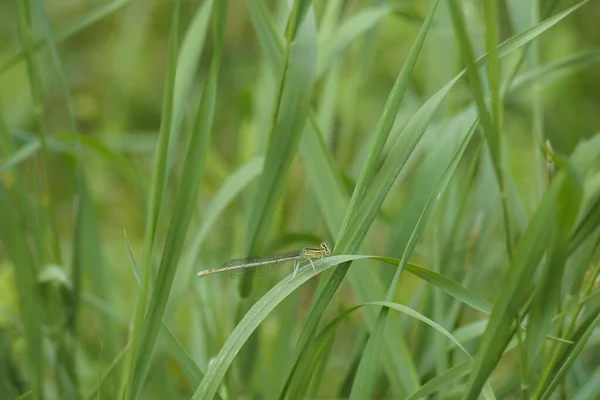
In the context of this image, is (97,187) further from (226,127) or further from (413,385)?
(413,385)

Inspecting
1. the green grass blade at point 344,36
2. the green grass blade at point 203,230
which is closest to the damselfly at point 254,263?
the green grass blade at point 203,230

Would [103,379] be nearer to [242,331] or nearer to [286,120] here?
[242,331]

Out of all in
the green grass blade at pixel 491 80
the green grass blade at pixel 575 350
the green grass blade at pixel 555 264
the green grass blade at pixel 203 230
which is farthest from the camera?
the green grass blade at pixel 203 230

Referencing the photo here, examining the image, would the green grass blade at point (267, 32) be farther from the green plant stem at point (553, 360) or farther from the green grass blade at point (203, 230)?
the green plant stem at point (553, 360)

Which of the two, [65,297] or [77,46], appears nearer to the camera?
[65,297]

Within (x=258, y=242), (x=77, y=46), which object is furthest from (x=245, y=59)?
(x=258, y=242)

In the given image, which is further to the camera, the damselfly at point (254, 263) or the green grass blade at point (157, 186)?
the damselfly at point (254, 263)

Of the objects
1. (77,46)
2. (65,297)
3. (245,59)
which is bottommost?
(65,297)

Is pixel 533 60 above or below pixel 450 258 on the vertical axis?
above
